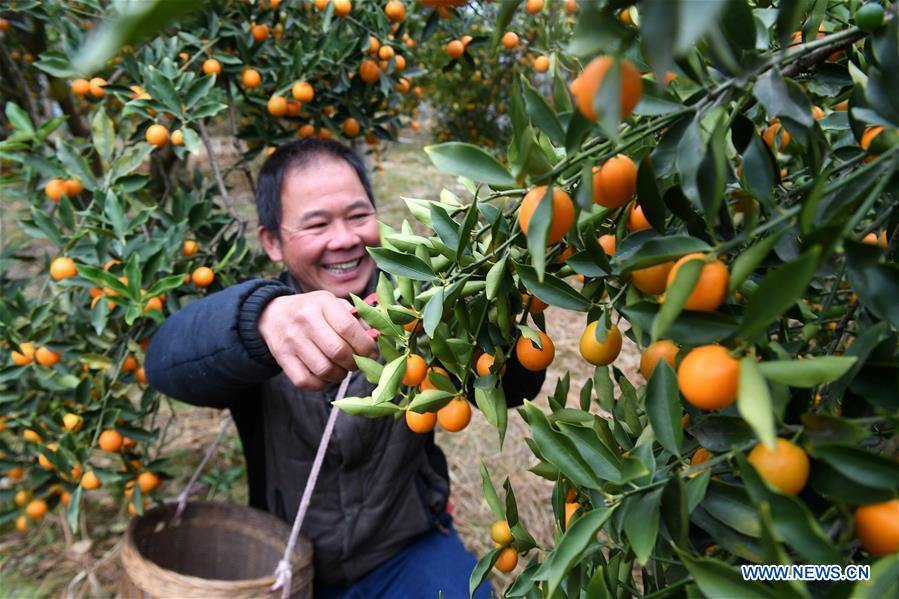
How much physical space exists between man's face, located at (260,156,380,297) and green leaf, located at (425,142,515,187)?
959mm

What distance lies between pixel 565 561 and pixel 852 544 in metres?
0.18

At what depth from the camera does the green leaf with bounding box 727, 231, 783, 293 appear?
1.08 feet

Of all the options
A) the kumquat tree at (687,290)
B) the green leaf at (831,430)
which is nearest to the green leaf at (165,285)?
the kumquat tree at (687,290)

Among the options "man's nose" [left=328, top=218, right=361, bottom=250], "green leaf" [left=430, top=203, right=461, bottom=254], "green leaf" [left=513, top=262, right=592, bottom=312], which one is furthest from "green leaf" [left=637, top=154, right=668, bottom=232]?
"man's nose" [left=328, top=218, right=361, bottom=250]

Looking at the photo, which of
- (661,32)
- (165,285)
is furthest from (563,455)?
(165,285)

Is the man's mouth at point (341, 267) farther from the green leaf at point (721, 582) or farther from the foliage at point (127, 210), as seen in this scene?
the green leaf at point (721, 582)

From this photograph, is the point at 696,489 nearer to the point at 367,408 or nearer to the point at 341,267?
the point at 367,408

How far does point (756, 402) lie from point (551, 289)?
0.71 ft

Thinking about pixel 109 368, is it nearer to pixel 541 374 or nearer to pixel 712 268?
pixel 541 374

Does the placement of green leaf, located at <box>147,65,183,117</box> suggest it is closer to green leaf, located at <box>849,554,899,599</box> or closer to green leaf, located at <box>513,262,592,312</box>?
green leaf, located at <box>513,262,592,312</box>

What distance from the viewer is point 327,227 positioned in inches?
55.2

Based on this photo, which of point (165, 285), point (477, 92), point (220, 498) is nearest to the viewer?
point (165, 285)

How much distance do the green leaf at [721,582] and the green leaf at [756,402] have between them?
0.31 feet

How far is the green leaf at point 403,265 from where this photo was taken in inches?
22.4
